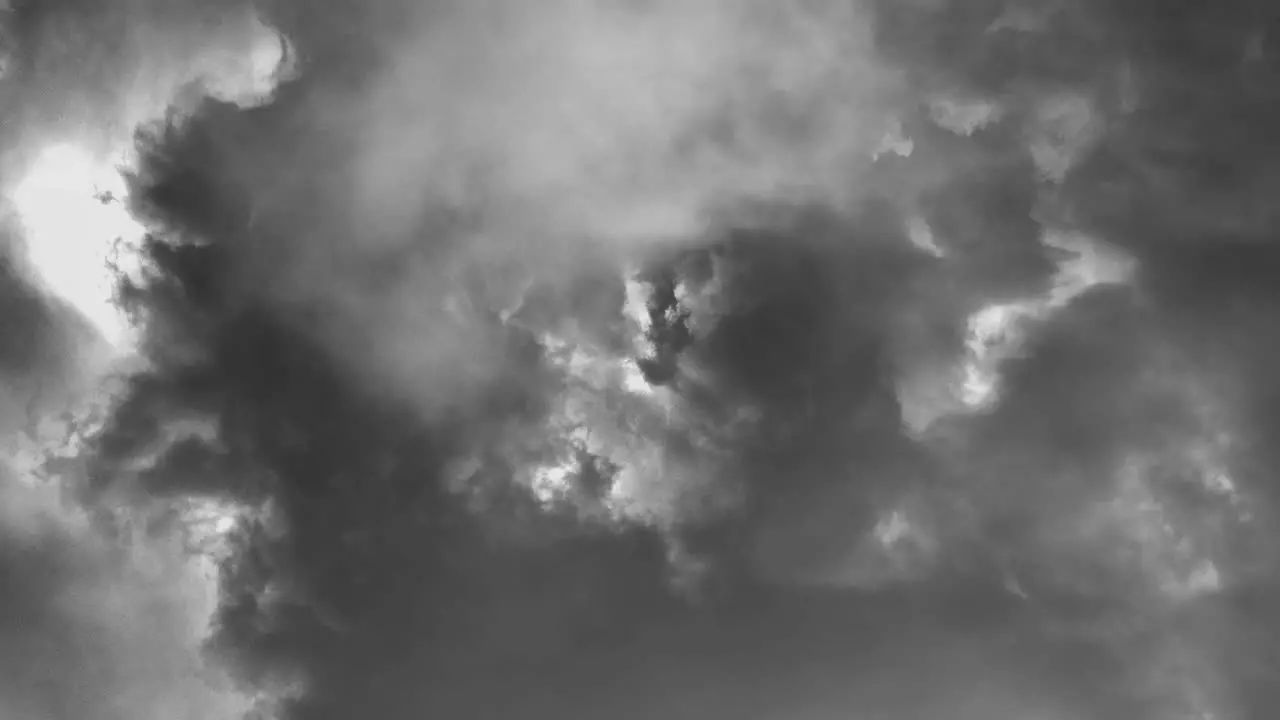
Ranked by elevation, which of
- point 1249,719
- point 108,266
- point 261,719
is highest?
point 108,266

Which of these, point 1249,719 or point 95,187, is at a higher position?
point 95,187

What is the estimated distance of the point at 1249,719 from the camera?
339 feet

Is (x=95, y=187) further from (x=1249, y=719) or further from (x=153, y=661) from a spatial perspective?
(x=1249, y=719)

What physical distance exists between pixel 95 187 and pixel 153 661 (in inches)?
1336

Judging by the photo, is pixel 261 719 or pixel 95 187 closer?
pixel 95 187

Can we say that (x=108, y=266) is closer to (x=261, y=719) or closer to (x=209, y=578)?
(x=209, y=578)

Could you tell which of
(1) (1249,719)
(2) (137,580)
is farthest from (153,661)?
(1) (1249,719)

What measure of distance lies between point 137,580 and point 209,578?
5021 mm

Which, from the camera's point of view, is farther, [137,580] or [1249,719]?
[137,580]

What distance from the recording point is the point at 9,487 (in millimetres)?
109812

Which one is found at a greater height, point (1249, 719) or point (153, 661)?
point (153, 661)

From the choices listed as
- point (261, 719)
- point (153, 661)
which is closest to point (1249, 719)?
point (261, 719)

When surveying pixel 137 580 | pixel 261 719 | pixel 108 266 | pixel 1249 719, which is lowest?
pixel 1249 719

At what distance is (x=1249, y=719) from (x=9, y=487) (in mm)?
84177
